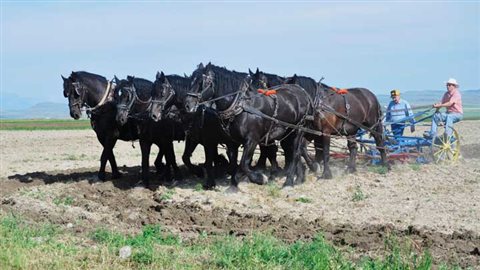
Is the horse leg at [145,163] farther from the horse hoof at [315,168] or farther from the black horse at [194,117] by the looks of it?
the horse hoof at [315,168]

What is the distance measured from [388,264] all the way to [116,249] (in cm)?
290

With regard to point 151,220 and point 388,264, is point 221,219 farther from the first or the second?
point 388,264

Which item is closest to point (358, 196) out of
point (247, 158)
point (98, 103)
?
point (247, 158)

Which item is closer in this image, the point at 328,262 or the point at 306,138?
the point at 328,262

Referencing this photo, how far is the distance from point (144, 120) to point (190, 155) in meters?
1.54

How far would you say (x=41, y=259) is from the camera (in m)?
7.12

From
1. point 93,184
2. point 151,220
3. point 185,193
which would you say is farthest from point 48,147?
point 151,220

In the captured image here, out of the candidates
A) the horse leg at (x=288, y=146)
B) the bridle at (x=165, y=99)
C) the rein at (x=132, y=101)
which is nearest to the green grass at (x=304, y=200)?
the horse leg at (x=288, y=146)

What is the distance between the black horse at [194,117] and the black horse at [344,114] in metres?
2.11

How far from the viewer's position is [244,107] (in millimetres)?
12055

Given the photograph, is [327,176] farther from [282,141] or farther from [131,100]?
[131,100]

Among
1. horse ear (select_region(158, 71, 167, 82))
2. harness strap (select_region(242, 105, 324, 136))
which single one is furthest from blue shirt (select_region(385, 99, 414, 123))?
horse ear (select_region(158, 71, 167, 82))

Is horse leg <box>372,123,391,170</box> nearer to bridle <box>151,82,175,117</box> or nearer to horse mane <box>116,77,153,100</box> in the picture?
bridle <box>151,82,175,117</box>

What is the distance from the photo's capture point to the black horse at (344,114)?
14.0m
